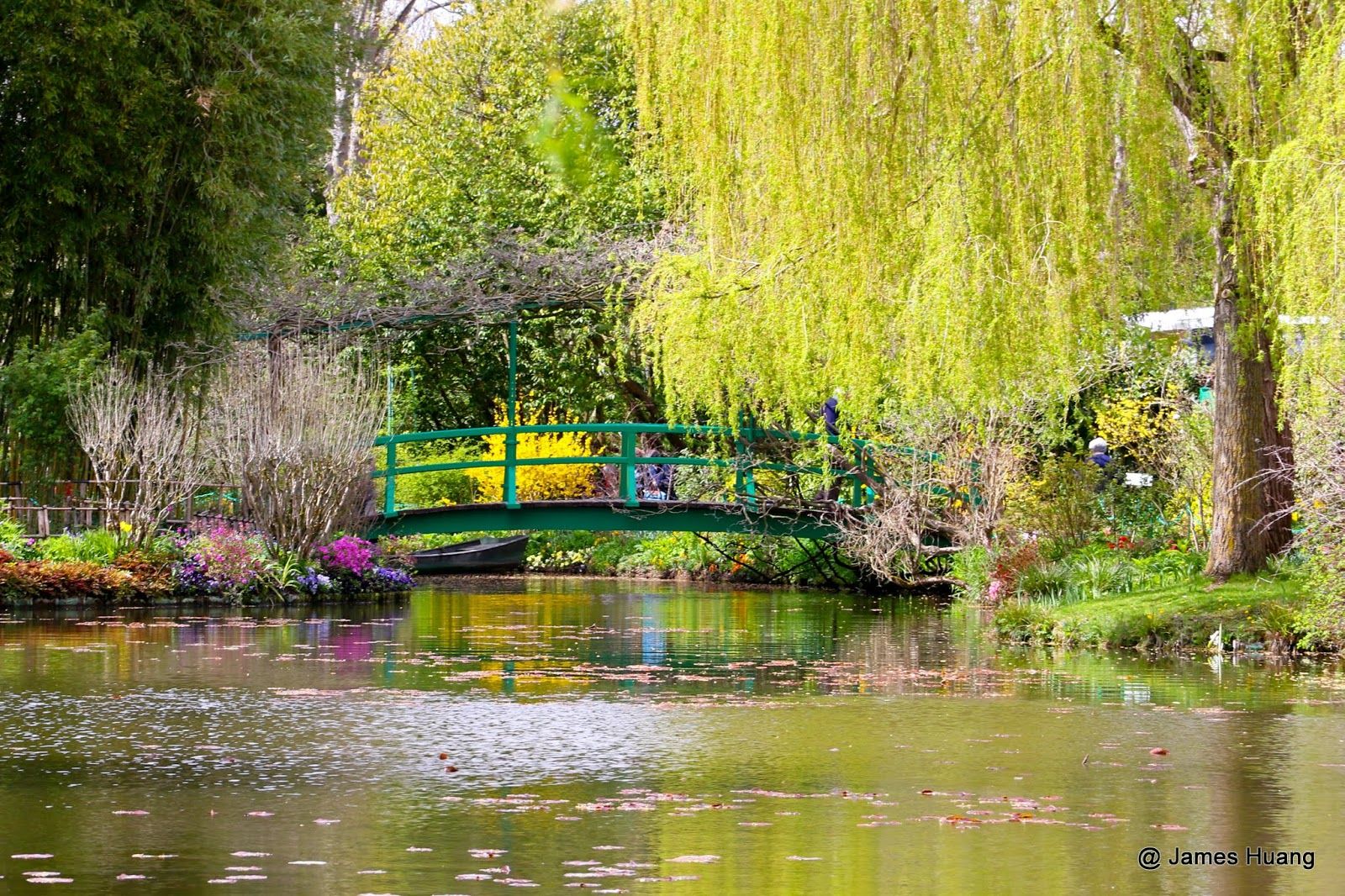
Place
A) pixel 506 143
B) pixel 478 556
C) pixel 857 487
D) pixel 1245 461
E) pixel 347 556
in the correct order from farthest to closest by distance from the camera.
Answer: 1. pixel 506 143
2. pixel 478 556
3. pixel 857 487
4. pixel 347 556
5. pixel 1245 461

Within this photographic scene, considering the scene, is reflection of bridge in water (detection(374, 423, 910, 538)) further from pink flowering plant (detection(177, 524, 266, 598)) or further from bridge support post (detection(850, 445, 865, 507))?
pink flowering plant (detection(177, 524, 266, 598))

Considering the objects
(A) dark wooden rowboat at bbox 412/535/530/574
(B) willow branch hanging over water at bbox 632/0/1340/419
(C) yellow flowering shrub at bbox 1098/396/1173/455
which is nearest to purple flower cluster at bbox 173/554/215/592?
(B) willow branch hanging over water at bbox 632/0/1340/419

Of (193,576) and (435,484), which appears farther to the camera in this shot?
(435,484)

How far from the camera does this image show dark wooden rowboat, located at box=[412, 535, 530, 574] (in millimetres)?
30500

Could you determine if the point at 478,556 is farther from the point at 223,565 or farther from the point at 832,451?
the point at 832,451

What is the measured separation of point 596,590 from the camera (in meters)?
25.1

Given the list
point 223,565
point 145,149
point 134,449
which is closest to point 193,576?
point 223,565

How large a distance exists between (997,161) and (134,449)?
37.0ft

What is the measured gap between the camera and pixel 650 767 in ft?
29.0

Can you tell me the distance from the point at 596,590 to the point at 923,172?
1289 cm

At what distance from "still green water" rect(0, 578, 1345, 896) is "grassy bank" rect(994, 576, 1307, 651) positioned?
47cm

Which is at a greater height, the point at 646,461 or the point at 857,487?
the point at 646,461

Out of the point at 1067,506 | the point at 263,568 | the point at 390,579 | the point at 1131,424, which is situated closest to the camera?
the point at 1067,506

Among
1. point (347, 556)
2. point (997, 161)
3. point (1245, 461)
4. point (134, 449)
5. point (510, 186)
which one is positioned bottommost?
point (347, 556)
